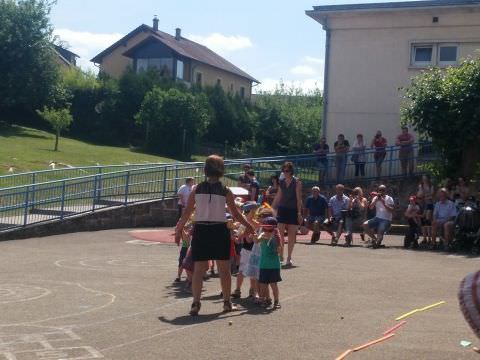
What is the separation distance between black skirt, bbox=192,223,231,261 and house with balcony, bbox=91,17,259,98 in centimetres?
5011

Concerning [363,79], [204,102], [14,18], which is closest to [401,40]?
[363,79]

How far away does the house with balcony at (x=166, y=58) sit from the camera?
2434 inches

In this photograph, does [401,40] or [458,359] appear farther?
[401,40]

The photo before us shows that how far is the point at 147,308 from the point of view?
9.88 m

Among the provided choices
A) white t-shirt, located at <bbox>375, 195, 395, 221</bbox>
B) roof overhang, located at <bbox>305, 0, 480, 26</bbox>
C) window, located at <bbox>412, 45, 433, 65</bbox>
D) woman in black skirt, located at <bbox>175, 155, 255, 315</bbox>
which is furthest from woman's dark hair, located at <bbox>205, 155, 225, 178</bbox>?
window, located at <bbox>412, 45, 433, 65</bbox>

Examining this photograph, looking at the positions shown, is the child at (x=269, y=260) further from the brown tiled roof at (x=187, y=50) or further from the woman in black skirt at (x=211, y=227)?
the brown tiled roof at (x=187, y=50)

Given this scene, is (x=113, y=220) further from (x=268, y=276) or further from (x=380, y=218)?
(x=268, y=276)

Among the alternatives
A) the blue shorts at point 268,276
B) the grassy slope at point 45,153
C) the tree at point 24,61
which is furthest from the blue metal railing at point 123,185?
the tree at point 24,61

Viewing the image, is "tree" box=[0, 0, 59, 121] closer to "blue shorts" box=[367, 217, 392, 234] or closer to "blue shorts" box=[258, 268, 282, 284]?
"blue shorts" box=[367, 217, 392, 234]

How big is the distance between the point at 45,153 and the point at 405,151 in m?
21.9

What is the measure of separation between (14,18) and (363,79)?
3081cm

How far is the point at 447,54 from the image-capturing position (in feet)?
86.5

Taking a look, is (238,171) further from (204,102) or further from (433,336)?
(204,102)

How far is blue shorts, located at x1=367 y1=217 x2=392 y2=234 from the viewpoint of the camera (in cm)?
1839
